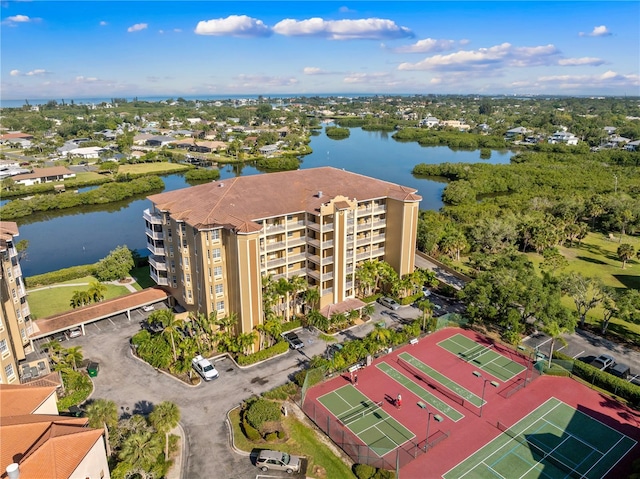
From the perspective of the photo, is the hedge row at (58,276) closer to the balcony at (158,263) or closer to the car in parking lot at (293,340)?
the balcony at (158,263)

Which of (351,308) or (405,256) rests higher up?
(405,256)

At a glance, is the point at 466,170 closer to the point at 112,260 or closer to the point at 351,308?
the point at 351,308

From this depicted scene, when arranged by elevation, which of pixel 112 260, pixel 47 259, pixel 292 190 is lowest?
pixel 47 259

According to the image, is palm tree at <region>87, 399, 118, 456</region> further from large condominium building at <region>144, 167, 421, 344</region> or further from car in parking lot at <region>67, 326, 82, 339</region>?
car in parking lot at <region>67, 326, 82, 339</region>

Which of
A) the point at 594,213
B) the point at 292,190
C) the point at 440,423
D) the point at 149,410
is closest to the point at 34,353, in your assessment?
the point at 149,410

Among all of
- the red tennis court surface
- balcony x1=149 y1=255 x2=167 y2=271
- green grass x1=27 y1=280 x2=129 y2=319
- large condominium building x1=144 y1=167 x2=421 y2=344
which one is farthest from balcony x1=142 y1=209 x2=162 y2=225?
the red tennis court surface

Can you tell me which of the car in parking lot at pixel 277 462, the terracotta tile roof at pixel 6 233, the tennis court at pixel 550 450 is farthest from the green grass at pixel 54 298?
the tennis court at pixel 550 450
